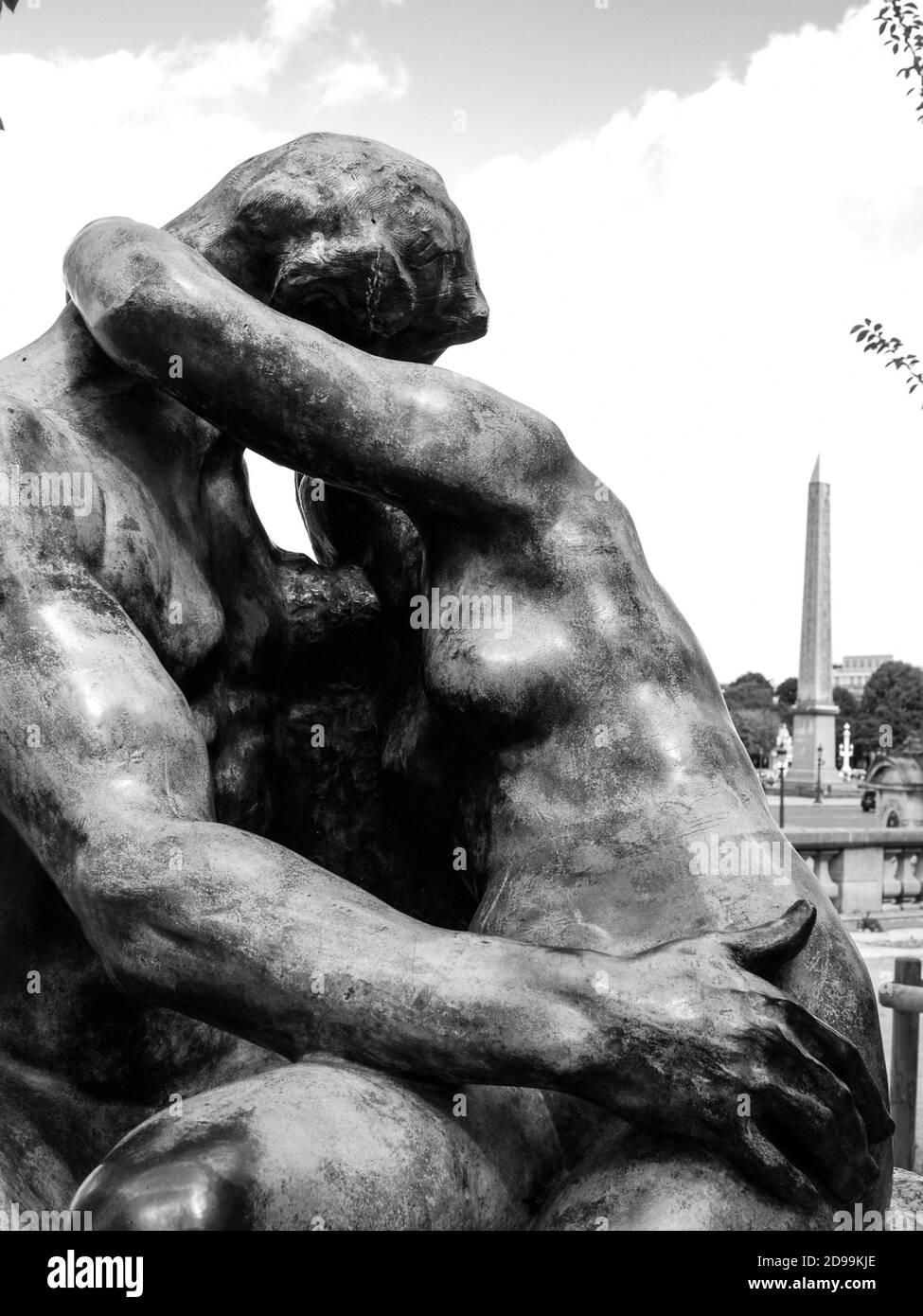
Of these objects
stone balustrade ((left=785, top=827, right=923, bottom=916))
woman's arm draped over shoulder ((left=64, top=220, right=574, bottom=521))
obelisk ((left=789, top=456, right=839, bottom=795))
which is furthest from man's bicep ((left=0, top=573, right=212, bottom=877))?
obelisk ((left=789, top=456, right=839, bottom=795))

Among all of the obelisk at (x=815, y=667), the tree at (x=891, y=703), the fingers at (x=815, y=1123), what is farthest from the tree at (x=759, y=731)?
the fingers at (x=815, y=1123)

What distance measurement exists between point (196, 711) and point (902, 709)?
7402 cm

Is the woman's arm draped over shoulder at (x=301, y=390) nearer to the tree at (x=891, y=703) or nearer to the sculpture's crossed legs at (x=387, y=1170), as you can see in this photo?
the sculpture's crossed legs at (x=387, y=1170)

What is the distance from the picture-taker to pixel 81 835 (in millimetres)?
2102

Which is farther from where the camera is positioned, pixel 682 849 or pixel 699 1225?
pixel 682 849

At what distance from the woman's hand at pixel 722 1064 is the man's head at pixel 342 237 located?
1280mm

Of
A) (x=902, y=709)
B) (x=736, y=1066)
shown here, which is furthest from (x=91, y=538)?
(x=902, y=709)

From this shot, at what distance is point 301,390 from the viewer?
2361 millimetres

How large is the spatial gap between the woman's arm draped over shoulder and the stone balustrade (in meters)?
10.8

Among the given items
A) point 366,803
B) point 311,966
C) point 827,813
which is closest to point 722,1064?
point 311,966

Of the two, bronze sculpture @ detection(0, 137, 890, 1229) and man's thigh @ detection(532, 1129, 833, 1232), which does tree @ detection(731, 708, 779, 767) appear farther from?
man's thigh @ detection(532, 1129, 833, 1232)

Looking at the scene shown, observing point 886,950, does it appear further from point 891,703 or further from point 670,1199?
point 891,703

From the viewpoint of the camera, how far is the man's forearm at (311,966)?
6.35 feet

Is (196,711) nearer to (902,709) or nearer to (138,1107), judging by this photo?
(138,1107)
